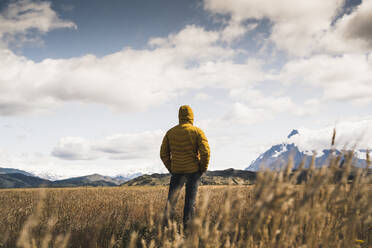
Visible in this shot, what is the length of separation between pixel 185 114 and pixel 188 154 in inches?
32.7

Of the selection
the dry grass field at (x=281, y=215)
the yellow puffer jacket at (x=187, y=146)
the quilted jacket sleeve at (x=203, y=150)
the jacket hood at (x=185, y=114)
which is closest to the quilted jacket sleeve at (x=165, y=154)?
the yellow puffer jacket at (x=187, y=146)

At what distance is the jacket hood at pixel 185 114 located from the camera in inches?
212

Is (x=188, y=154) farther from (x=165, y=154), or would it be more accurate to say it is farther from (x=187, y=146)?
(x=165, y=154)

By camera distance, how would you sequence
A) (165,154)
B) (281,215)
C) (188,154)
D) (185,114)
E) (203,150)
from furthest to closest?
(165,154)
(185,114)
(188,154)
(203,150)
(281,215)

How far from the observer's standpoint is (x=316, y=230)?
2.31 meters

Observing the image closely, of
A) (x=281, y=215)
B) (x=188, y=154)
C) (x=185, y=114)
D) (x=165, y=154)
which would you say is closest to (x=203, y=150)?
(x=188, y=154)

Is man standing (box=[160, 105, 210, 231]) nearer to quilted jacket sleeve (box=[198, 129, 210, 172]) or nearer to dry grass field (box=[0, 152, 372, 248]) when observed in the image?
quilted jacket sleeve (box=[198, 129, 210, 172])

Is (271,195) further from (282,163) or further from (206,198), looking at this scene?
(282,163)

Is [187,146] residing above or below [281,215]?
above

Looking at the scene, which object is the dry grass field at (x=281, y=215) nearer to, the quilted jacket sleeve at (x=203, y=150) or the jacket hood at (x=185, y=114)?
the quilted jacket sleeve at (x=203, y=150)

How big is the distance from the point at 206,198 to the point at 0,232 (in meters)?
3.70

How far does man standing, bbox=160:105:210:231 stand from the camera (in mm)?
5152

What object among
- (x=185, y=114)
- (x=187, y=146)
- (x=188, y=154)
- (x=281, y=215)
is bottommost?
(x=281, y=215)

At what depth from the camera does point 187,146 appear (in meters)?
5.28
